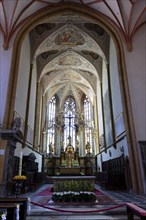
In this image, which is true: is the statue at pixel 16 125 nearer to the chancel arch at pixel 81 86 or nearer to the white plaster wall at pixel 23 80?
the chancel arch at pixel 81 86

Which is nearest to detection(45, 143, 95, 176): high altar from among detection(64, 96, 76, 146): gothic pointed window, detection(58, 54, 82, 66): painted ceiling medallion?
detection(64, 96, 76, 146): gothic pointed window

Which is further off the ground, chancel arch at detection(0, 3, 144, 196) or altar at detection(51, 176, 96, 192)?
chancel arch at detection(0, 3, 144, 196)

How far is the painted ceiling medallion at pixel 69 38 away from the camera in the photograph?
14992 mm

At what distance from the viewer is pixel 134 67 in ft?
35.0

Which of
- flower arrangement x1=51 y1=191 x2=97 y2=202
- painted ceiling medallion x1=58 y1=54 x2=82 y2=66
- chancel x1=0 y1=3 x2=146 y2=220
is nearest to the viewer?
flower arrangement x1=51 y1=191 x2=97 y2=202

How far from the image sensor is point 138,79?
1035cm

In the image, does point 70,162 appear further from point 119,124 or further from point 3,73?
point 3,73

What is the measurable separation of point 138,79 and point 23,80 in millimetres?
8039

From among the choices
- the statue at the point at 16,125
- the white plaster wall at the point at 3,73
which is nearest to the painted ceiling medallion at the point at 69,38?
the white plaster wall at the point at 3,73

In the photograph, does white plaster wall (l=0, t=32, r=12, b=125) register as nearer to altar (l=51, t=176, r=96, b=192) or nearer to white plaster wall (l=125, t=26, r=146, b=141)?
altar (l=51, t=176, r=96, b=192)

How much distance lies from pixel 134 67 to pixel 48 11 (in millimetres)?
7389

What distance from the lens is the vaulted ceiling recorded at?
36.1ft

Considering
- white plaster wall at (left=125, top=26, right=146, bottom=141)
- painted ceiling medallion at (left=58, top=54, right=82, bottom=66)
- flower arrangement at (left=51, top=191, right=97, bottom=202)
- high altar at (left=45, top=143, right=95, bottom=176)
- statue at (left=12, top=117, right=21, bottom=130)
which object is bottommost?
flower arrangement at (left=51, top=191, right=97, bottom=202)

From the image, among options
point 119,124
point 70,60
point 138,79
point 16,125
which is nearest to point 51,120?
point 70,60
